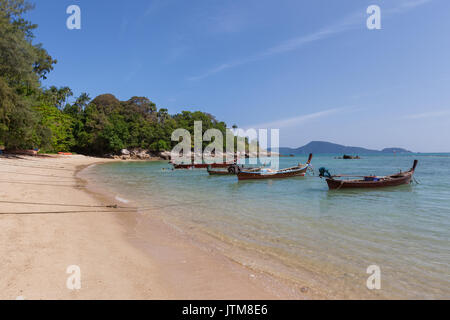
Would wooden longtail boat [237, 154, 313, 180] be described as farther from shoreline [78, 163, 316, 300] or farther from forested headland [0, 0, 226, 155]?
forested headland [0, 0, 226, 155]

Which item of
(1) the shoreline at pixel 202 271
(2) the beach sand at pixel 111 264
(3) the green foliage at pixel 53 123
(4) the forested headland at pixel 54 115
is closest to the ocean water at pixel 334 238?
(1) the shoreline at pixel 202 271

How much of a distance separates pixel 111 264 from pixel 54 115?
6024cm

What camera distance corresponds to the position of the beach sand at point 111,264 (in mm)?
3350

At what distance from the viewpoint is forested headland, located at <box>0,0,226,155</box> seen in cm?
2372

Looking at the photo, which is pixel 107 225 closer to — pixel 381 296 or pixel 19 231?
pixel 19 231

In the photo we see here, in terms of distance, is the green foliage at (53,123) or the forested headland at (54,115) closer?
the forested headland at (54,115)

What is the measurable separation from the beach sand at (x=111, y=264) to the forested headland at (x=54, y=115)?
993 inches

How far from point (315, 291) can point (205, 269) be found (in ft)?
6.62

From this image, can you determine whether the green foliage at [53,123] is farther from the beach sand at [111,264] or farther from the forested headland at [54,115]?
the beach sand at [111,264]

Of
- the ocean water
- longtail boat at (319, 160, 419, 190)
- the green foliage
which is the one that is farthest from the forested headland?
longtail boat at (319, 160, 419, 190)

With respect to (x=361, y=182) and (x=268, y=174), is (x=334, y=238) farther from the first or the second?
(x=268, y=174)

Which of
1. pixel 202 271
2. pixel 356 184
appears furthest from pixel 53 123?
pixel 202 271

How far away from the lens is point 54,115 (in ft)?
167

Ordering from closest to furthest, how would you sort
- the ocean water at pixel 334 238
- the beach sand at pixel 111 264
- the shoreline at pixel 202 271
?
the beach sand at pixel 111 264
the shoreline at pixel 202 271
the ocean water at pixel 334 238
